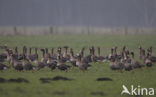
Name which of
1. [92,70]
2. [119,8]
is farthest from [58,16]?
[92,70]

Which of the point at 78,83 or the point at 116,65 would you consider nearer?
the point at 78,83

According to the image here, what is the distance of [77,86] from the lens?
20.4 meters

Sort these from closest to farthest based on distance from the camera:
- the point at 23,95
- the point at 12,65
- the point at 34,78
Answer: the point at 23,95, the point at 34,78, the point at 12,65

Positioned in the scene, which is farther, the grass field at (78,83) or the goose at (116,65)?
the goose at (116,65)

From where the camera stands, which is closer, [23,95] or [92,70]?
[23,95]

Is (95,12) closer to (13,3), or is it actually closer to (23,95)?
(13,3)

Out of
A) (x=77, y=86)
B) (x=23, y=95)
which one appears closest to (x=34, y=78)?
(x=77, y=86)

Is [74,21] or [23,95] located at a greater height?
[23,95]

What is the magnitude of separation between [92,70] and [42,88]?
22.9 ft

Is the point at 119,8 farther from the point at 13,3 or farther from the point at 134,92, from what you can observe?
the point at 134,92

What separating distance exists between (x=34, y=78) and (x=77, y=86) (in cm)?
281

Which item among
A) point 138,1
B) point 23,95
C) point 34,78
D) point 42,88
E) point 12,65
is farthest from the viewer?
point 138,1

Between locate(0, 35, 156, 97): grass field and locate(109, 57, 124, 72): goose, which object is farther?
locate(109, 57, 124, 72): goose

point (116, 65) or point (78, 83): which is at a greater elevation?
point (78, 83)
